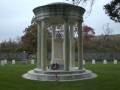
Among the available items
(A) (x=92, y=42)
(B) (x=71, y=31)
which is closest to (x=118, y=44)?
(A) (x=92, y=42)

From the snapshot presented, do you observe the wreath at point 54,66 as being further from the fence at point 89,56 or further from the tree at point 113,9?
the fence at point 89,56

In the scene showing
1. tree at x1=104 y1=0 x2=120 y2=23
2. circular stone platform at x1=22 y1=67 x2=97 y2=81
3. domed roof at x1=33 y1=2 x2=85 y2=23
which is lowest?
circular stone platform at x1=22 y1=67 x2=97 y2=81

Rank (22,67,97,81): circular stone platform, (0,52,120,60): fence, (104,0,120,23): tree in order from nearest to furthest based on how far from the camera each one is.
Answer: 1. (104,0,120,23): tree
2. (22,67,97,81): circular stone platform
3. (0,52,120,60): fence

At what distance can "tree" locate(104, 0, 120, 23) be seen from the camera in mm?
9898

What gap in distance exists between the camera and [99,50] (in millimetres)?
45656

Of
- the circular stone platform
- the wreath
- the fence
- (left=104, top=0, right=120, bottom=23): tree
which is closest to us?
(left=104, top=0, right=120, bottom=23): tree

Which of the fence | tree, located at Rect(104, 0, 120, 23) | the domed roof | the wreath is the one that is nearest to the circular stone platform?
the wreath

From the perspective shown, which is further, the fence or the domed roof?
the fence

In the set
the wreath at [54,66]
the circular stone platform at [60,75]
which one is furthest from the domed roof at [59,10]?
the circular stone platform at [60,75]

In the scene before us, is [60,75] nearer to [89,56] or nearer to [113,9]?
[113,9]

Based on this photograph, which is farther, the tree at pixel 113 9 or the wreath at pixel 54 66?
the wreath at pixel 54 66

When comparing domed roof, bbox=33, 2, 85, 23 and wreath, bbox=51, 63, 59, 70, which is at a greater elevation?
domed roof, bbox=33, 2, 85, 23

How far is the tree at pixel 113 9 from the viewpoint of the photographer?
990 centimetres

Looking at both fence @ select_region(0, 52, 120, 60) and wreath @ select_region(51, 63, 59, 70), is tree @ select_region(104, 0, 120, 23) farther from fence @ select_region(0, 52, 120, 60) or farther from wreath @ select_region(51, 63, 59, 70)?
fence @ select_region(0, 52, 120, 60)
